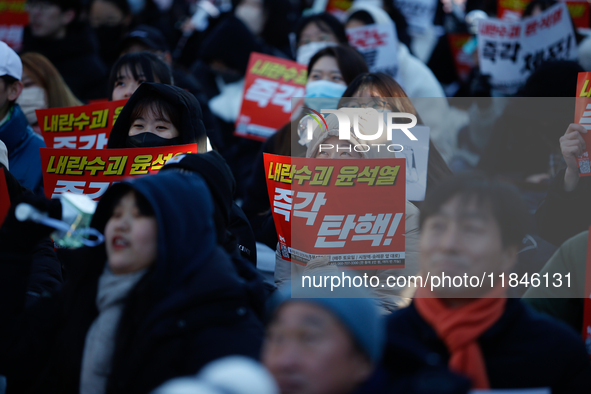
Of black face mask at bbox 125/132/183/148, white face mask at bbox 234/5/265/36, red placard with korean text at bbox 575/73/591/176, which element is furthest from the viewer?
white face mask at bbox 234/5/265/36

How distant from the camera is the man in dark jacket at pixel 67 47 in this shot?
655cm

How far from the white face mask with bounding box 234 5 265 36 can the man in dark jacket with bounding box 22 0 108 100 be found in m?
1.94

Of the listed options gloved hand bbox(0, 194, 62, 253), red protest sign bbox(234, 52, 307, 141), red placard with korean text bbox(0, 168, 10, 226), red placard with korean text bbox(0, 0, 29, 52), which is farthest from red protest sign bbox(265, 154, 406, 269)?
red placard with korean text bbox(0, 0, 29, 52)

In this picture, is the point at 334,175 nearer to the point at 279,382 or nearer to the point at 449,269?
the point at 449,269

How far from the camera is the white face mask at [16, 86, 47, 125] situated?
500 cm

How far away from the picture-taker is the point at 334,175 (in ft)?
11.0

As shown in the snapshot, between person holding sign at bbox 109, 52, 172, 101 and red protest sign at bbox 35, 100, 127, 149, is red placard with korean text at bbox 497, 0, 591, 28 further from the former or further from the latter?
red protest sign at bbox 35, 100, 127, 149

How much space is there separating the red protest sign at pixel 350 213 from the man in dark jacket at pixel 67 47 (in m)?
3.84

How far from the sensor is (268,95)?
579 centimetres

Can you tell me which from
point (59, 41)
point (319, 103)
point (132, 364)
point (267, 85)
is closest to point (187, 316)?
point (132, 364)

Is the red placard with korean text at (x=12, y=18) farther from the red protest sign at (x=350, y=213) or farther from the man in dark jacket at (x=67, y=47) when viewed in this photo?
the red protest sign at (x=350, y=213)

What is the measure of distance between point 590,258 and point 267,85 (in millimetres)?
3639

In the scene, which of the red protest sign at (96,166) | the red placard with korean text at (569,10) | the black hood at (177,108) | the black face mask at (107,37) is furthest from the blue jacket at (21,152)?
the red placard with korean text at (569,10)

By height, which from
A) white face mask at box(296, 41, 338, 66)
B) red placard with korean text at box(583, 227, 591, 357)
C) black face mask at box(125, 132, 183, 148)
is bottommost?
red placard with korean text at box(583, 227, 591, 357)
